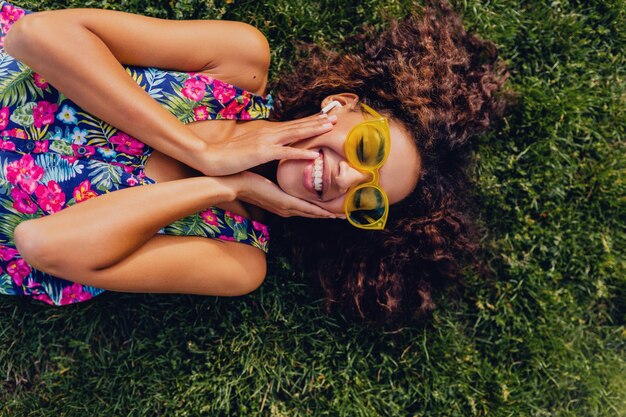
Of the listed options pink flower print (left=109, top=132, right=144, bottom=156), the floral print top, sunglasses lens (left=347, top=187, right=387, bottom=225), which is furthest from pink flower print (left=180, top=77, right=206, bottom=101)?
sunglasses lens (left=347, top=187, right=387, bottom=225)

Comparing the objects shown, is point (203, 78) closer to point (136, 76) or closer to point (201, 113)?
point (201, 113)

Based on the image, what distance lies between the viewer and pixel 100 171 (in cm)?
278

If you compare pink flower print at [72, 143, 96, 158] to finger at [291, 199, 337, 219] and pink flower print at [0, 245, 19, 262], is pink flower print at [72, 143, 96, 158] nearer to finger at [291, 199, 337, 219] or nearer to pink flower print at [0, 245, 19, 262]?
pink flower print at [0, 245, 19, 262]

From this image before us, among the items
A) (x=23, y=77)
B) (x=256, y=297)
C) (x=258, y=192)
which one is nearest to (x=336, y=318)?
(x=256, y=297)

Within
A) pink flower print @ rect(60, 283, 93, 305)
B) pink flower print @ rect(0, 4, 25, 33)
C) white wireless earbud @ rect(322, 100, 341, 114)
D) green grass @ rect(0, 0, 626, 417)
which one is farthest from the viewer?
green grass @ rect(0, 0, 626, 417)

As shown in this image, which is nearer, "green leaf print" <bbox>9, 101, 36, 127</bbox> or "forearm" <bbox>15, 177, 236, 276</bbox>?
"forearm" <bbox>15, 177, 236, 276</bbox>

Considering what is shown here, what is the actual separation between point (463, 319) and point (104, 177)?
2458 mm

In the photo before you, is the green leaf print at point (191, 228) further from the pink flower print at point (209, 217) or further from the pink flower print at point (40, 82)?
the pink flower print at point (40, 82)

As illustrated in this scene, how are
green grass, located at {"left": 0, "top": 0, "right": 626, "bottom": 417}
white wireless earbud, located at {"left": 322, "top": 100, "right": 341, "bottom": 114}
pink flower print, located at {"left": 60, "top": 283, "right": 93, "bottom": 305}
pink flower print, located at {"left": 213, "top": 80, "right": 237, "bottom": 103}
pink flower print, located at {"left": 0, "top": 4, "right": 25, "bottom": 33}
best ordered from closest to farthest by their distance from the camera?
white wireless earbud, located at {"left": 322, "top": 100, "right": 341, "bottom": 114} → pink flower print, located at {"left": 0, "top": 4, "right": 25, "bottom": 33} → pink flower print, located at {"left": 213, "top": 80, "right": 237, "bottom": 103} → pink flower print, located at {"left": 60, "top": 283, "right": 93, "bottom": 305} → green grass, located at {"left": 0, "top": 0, "right": 626, "bottom": 417}

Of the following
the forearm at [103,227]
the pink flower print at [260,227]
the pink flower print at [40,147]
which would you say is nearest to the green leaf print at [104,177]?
the forearm at [103,227]

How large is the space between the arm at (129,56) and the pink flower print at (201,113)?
0.64ft

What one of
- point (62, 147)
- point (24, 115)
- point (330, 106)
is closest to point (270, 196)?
point (330, 106)

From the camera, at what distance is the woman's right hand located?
8.35 feet

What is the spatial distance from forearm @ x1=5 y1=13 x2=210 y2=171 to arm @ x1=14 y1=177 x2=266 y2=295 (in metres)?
0.20
